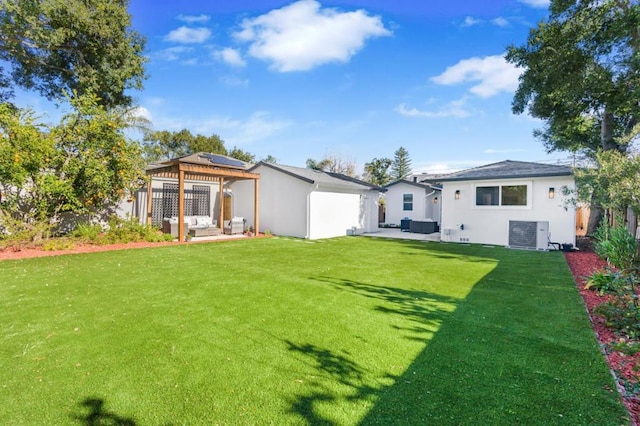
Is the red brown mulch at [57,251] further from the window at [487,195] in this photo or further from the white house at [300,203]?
the window at [487,195]

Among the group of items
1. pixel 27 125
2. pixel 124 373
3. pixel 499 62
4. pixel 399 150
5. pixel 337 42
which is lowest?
pixel 124 373

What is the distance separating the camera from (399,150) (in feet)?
167

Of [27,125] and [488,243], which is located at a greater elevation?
[27,125]

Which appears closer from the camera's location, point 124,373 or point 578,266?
point 124,373

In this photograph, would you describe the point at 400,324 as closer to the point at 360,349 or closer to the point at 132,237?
the point at 360,349

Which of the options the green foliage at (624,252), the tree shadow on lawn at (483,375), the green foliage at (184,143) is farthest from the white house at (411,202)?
the green foliage at (184,143)

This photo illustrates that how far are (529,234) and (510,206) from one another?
1.32 m

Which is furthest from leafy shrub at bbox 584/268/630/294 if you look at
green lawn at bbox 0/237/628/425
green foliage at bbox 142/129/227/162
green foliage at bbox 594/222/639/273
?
green foliage at bbox 142/129/227/162

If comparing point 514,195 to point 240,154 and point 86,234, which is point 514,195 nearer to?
point 86,234

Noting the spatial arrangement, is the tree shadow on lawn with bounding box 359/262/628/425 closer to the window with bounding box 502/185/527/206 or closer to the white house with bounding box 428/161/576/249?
the white house with bounding box 428/161/576/249

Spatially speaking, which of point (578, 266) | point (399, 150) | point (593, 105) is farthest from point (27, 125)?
point (399, 150)

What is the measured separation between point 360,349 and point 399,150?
50.3m

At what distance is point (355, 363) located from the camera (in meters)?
3.27

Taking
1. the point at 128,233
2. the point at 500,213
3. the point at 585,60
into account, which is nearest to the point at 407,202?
the point at 500,213
